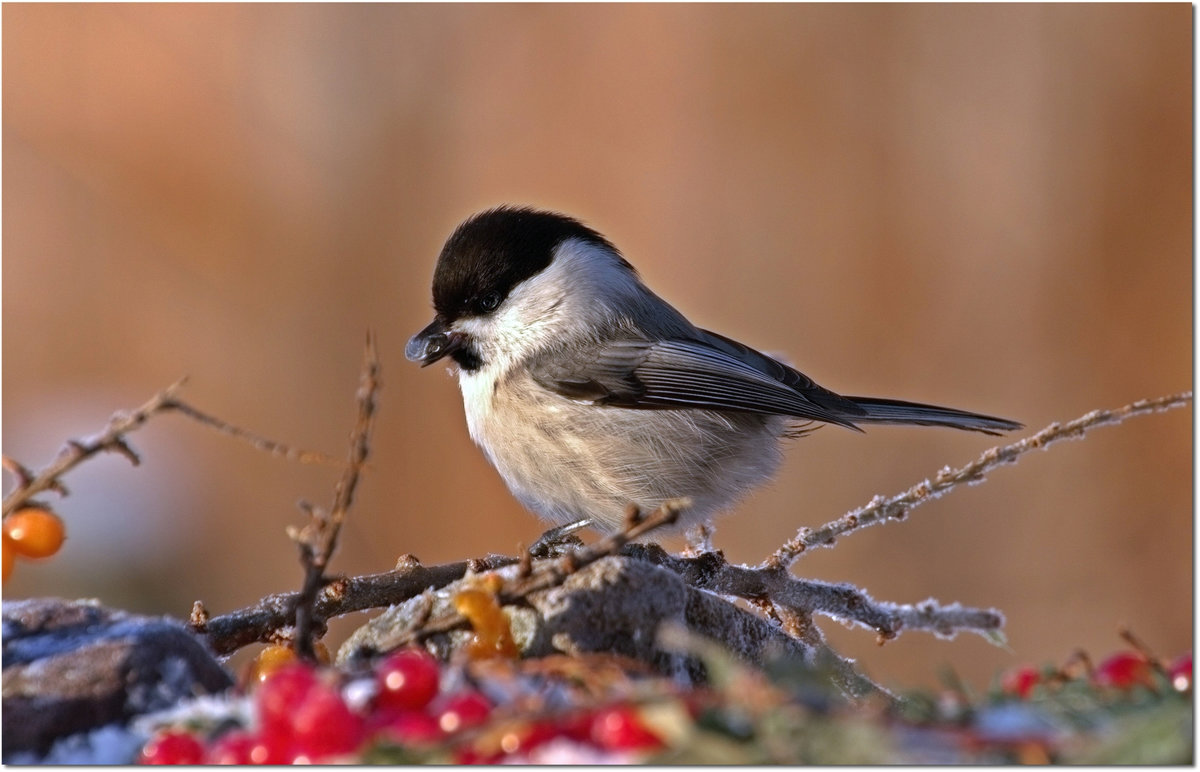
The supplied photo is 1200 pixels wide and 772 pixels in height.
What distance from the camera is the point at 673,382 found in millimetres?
2455

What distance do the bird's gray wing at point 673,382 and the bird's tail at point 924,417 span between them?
43 millimetres

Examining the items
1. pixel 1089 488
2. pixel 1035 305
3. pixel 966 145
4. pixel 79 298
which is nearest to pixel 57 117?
pixel 79 298

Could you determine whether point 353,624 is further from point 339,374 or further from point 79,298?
point 79,298

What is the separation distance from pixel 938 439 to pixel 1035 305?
0.57 metres

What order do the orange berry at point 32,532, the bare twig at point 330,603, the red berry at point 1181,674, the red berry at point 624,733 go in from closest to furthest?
the red berry at point 624,733 → the red berry at point 1181,674 → the orange berry at point 32,532 → the bare twig at point 330,603

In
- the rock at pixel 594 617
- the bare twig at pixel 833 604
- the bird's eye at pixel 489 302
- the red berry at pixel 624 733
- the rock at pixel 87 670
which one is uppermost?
the bird's eye at pixel 489 302

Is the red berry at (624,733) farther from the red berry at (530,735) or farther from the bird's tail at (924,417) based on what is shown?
the bird's tail at (924,417)

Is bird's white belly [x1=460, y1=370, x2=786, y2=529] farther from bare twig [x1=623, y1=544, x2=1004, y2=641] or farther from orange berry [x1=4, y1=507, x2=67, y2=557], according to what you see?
orange berry [x1=4, y1=507, x2=67, y2=557]

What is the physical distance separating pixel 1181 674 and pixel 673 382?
5.31 feet

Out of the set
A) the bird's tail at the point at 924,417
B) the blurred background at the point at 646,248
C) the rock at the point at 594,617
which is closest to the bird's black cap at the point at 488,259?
the bird's tail at the point at 924,417

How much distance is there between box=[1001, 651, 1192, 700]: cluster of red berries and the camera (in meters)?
0.87

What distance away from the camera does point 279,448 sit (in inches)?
37.6

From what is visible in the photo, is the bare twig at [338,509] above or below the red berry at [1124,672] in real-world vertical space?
above

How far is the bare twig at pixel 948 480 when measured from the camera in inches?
52.0
